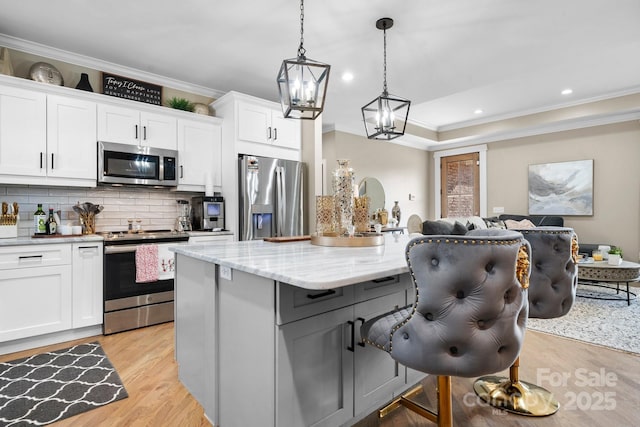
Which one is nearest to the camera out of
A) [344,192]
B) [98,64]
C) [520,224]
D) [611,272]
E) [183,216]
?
[344,192]

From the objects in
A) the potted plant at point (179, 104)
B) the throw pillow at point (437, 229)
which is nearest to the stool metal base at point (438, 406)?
the throw pillow at point (437, 229)

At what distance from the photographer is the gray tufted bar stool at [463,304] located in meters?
1.13

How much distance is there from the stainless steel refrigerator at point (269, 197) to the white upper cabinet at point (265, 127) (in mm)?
284

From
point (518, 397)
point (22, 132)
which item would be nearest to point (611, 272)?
point (518, 397)

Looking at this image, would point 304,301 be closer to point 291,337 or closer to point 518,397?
point 291,337

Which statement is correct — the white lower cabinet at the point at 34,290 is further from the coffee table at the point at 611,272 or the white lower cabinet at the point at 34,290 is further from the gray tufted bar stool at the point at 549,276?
the coffee table at the point at 611,272

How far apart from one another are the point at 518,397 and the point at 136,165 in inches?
153

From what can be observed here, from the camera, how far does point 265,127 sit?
4184 millimetres

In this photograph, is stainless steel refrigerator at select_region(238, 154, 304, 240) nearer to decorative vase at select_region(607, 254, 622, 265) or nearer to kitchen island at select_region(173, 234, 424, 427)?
kitchen island at select_region(173, 234, 424, 427)

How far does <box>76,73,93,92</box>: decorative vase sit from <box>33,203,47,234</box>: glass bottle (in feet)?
4.08

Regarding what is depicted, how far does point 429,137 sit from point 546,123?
204cm

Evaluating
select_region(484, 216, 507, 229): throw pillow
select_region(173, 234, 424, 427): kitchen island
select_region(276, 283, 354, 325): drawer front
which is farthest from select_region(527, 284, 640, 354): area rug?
select_region(276, 283, 354, 325): drawer front

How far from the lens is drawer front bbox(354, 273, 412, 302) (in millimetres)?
1620

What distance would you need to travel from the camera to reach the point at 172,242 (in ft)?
11.3
